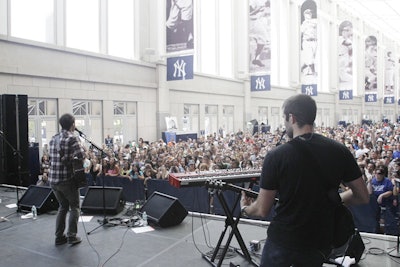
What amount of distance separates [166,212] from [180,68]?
15.1 metres

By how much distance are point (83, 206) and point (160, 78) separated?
1693 cm

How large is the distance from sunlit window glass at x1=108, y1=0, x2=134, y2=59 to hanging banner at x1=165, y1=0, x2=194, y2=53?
379cm

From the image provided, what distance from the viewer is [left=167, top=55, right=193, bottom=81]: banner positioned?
20314 mm

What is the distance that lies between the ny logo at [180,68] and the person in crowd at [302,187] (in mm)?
18283

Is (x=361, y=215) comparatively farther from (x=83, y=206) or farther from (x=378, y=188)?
(x=83, y=206)

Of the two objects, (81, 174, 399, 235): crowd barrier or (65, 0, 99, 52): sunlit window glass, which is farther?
(65, 0, 99, 52): sunlit window glass

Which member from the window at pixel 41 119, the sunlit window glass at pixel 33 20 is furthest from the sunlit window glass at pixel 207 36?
the window at pixel 41 119

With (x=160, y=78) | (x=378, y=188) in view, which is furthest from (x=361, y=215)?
(x=160, y=78)

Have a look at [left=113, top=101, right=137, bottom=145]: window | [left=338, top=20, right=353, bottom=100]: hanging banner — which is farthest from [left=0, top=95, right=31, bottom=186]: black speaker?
[left=338, top=20, right=353, bottom=100]: hanging banner

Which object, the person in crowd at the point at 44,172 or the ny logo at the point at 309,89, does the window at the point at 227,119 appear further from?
the person in crowd at the point at 44,172

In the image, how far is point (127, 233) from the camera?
6.42 meters

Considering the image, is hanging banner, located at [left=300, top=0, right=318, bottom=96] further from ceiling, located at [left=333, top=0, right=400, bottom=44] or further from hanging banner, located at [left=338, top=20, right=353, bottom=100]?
ceiling, located at [left=333, top=0, right=400, bottom=44]

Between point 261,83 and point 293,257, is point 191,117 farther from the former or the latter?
point 293,257

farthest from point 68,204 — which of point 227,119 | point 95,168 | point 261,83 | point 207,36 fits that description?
point 227,119
